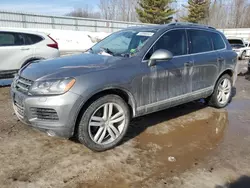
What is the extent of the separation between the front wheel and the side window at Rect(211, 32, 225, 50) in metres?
0.64

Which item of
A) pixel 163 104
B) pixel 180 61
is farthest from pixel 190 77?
pixel 163 104

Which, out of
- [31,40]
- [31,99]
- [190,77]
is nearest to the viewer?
[31,99]

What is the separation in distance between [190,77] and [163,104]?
2.67ft

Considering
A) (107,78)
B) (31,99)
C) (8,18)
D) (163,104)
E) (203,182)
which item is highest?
(8,18)

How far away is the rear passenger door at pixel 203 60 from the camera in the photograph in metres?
4.51

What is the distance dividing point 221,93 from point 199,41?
139cm

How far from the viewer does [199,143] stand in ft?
12.5

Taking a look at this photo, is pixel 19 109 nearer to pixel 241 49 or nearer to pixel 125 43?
pixel 125 43

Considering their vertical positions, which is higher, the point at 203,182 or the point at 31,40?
the point at 31,40

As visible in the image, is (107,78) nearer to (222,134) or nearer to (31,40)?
(222,134)

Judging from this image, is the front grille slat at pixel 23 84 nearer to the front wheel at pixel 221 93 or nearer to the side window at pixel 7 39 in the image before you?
the front wheel at pixel 221 93

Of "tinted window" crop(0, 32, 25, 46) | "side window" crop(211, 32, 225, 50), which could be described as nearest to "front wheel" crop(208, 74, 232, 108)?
"side window" crop(211, 32, 225, 50)

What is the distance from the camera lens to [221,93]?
5.41 m

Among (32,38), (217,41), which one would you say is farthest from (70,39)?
(217,41)
